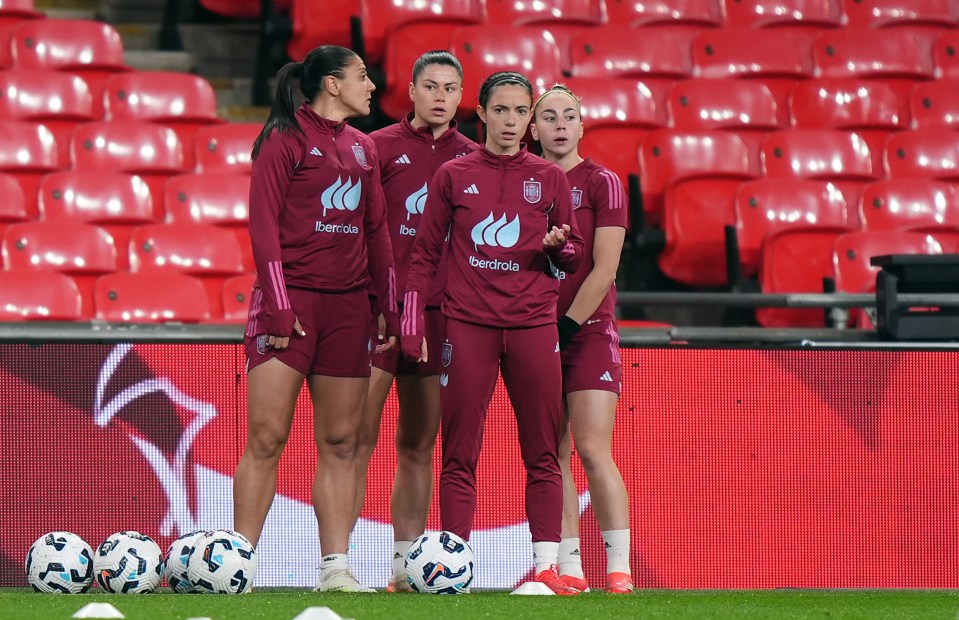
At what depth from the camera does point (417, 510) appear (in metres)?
5.24

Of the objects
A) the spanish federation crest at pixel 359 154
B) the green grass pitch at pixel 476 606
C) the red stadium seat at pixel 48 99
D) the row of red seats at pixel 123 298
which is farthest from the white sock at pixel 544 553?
the red stadium seat at pixel 48 99

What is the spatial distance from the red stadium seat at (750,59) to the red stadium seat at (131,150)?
11.3 feet

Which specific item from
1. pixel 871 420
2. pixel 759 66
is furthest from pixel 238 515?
pixel 759 66

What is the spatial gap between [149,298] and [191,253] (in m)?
0.59

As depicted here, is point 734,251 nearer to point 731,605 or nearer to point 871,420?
point 871,420

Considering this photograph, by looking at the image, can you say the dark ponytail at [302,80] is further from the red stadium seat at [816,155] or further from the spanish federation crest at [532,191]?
the red stadium seat at [816,155]

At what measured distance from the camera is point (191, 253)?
25.0 feet

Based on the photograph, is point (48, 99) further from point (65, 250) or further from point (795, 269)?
point (795, 269)

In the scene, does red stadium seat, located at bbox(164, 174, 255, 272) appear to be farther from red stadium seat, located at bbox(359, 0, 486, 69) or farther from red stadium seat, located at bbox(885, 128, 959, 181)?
red stadium seat, located at bbox(885, 128, 959, 181)

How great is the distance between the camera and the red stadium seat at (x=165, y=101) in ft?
28.5

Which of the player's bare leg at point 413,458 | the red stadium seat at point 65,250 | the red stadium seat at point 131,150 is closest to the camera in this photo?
the player's bare leg at point 413,458

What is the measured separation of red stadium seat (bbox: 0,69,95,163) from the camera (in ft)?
28.0

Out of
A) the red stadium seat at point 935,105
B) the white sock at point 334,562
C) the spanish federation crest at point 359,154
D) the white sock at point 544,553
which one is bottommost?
the white sock at point 334,562

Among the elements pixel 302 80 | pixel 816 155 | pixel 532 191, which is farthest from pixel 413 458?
pixel 816 155
